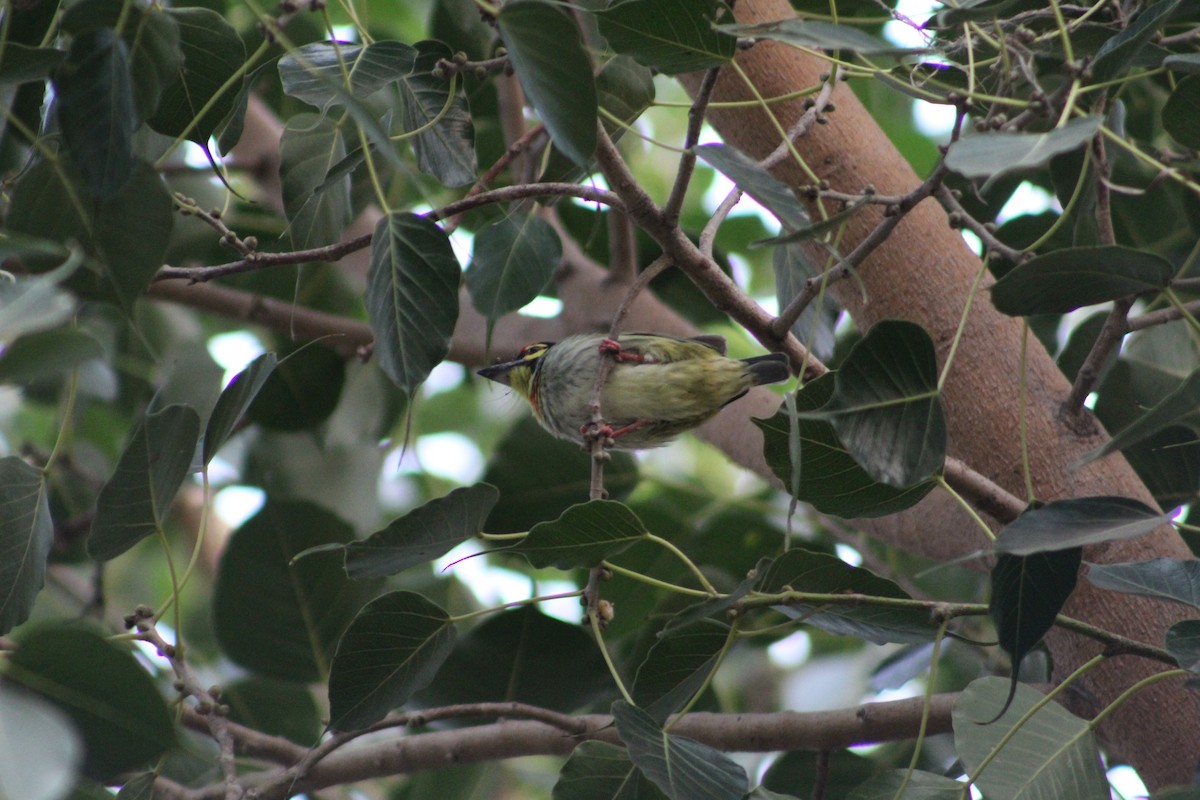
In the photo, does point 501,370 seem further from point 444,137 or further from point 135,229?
point 135,229

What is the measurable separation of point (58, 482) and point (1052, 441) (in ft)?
8.80

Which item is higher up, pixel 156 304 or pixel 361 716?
pixel 361 716

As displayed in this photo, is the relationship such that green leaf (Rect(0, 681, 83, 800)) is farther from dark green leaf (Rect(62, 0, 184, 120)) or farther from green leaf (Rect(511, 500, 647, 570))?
dark green leaf (Rect(62, 0, 184, 120))

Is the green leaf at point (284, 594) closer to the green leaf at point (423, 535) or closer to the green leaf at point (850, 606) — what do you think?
the green leaf at point (423, 535)

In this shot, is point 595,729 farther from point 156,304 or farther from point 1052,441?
point 156,304

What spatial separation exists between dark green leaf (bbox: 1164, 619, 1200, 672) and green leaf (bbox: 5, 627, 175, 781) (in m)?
1.24

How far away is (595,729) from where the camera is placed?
6.22 feet

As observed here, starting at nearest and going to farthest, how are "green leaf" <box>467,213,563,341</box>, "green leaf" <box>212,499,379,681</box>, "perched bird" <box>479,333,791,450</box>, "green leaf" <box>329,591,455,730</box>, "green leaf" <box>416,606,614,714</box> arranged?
1. "green leaf" <box>329,591,455,730</box>
2. "green leaf" <box>467,213,563,341</box>
3. "green leaf" <box>416,606,614,714</box>
4. "green leaf" <box>212,499,379,681</box>
5. "perched bird" <box>479,333,791,450</box>

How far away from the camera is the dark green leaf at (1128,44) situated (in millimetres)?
1234

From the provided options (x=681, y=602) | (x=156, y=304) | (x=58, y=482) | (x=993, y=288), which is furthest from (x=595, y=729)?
(x=156, y=304)

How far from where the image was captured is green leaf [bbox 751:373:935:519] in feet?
4.68

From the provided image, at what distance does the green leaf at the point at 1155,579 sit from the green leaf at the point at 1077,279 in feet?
1.14

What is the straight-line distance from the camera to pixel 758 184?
133 cm

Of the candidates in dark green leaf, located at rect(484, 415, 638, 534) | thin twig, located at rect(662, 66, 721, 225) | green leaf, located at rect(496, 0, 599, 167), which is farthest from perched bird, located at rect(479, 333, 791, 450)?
green leaf, located at rect(496, 0, 599, 167)
